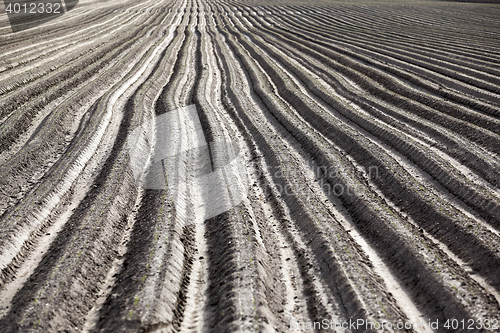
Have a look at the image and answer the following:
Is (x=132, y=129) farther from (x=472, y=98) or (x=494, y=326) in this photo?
(x=472, y=98)

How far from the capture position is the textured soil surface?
6.46 metres

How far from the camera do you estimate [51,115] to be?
14758mm

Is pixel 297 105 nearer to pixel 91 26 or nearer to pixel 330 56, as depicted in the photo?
pixel 330 56

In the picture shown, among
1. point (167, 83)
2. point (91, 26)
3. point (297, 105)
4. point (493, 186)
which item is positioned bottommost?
point (493, 186)

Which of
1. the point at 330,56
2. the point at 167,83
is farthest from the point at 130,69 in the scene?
the point at 330,56

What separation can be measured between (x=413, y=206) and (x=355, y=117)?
636cm

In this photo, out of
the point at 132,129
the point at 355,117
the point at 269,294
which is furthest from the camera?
the point at 355,117

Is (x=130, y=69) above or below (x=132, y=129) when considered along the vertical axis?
above

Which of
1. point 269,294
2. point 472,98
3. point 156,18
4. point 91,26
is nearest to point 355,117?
point 472,98

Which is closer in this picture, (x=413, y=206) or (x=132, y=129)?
(x=413, y=206)

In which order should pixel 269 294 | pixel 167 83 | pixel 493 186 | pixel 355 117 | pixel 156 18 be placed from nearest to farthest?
pixel 269 294 < pixel 493 186 < pixel 355 117 < pixel 167 83 < pixel 156 18

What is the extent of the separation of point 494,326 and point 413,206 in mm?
3824

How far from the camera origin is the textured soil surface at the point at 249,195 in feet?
21.2

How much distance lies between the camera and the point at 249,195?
1027 centimetres
